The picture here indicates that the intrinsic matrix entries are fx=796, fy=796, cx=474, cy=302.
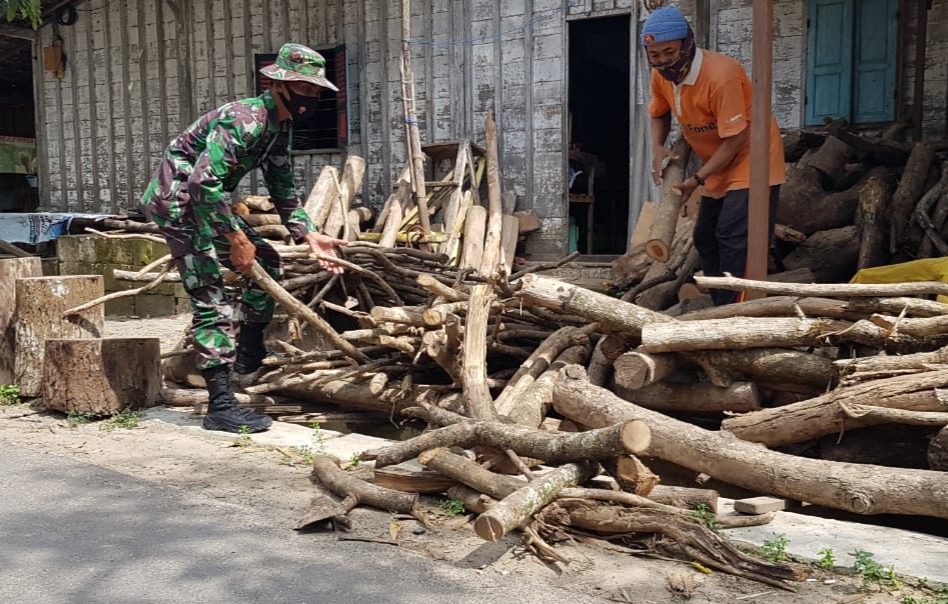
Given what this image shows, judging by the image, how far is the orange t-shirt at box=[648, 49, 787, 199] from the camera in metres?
5.05

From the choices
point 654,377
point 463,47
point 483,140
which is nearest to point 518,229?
point 483,140

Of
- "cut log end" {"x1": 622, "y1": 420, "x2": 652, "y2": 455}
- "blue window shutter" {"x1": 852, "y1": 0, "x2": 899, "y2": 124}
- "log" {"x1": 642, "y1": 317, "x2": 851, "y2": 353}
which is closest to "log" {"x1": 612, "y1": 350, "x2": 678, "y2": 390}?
"log" {"x1": 642, "y1": 317, "x2": 851, "y2": 353}

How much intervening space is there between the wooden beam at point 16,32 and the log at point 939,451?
49.1ft

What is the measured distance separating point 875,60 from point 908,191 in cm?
211

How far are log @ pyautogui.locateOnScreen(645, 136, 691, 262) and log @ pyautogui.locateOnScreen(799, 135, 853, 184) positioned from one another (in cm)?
169

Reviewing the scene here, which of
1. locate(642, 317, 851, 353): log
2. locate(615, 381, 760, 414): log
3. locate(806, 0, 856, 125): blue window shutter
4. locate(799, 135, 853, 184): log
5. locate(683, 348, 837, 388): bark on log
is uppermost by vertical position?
locate(806, 0, 856, 125): blue window shutter

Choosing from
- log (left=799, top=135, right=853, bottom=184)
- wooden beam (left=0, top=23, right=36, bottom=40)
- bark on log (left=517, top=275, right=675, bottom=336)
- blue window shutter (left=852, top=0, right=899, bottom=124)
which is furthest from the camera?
wooden beam (left=0, top=23, right=36, bottom=40)

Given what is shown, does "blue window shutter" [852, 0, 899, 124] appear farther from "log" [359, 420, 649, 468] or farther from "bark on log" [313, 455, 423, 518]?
"bark on log" [313, 455, 423, 518]

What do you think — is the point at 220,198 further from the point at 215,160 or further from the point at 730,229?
the point at 730,229

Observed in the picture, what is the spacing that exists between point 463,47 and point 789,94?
4019 mm

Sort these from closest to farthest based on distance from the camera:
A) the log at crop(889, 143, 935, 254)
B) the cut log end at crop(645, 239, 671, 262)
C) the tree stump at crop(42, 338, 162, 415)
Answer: the tree stump at crop(42, 338, 162, 415) → the cut log end at crop(645, 239, 671, 262) → the log at crop(889, 143, 935, 254)

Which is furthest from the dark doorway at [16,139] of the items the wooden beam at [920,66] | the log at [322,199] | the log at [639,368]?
the log at [639,368]

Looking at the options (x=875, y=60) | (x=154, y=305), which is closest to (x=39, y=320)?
(x=154, y=305)

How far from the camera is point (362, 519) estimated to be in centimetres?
355
